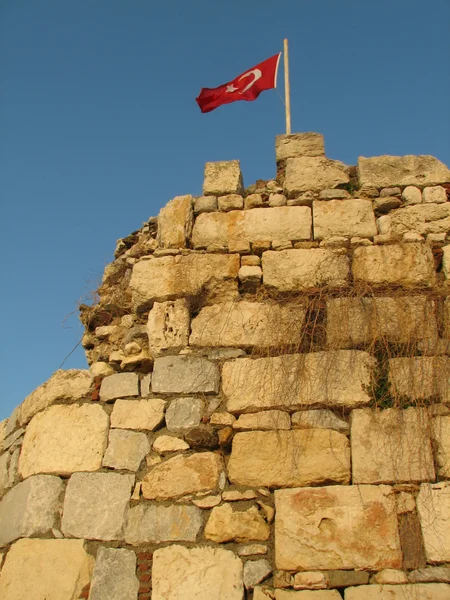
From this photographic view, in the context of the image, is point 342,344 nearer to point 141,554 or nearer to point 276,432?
point 276,432

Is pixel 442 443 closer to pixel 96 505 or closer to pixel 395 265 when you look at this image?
pixel 395 265

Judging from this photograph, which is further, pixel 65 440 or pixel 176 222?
pixel 176 222

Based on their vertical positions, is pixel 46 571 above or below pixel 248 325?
below

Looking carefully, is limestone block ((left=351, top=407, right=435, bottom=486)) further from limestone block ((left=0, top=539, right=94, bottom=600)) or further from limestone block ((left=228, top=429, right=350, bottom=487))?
limestone block ((left=0, top=539, right=94, bottom=600))

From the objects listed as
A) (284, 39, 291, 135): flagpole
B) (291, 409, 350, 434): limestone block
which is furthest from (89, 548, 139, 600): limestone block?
(284, 39, 291, 135): flagpole

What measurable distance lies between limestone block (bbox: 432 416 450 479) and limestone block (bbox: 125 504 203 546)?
4.47 feet

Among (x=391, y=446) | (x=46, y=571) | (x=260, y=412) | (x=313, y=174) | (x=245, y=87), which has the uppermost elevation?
(x=245, y=87)

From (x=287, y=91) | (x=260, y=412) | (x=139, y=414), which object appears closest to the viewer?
(x=260, y=412)

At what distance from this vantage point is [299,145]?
5.02 metres

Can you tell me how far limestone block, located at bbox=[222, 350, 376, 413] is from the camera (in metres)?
3.88

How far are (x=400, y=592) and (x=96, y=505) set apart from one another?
5.67 ft

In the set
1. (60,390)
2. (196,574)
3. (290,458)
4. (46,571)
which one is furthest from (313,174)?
(46,571)

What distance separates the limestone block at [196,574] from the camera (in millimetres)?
3371

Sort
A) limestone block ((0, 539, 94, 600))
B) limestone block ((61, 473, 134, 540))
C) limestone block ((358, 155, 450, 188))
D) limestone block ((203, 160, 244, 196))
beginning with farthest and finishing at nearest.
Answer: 1. limestone block ((203, 160, 244, 196))
2. limestone block ((358, 155, 450, 188))
3. limestone block ((61, 473, 134, 540))
4. limestone block ((0, 539, 94, 600))
